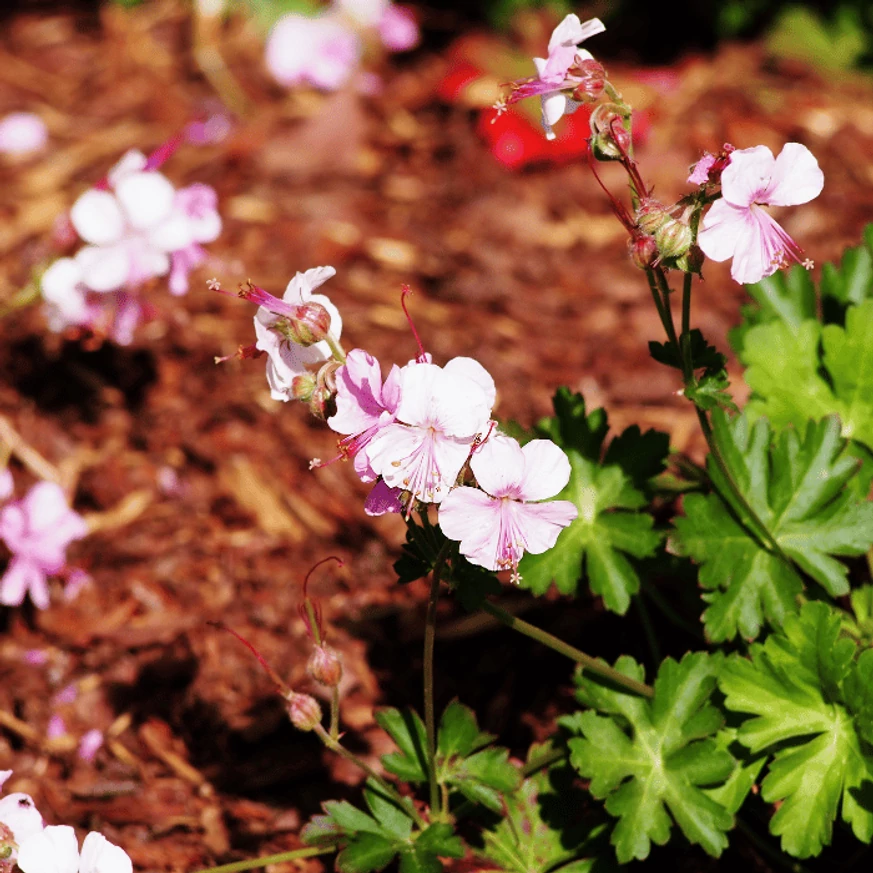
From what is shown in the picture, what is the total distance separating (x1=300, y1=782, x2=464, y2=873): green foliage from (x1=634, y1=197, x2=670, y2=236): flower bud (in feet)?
3.56

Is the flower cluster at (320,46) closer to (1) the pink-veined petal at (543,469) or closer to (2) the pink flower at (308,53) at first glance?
(2) the pink flower at (308,53)

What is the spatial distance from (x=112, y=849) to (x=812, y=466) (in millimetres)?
1405

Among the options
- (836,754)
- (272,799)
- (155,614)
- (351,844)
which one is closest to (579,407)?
(836,754)

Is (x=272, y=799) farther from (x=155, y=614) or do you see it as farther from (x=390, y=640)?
(x=155, y=614)

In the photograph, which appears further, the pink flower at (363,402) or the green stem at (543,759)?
the green stem at (543,759)

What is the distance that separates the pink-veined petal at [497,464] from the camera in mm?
1564

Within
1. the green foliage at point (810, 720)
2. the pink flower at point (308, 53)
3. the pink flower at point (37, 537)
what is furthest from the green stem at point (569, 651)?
the pink flower at point (308, 53)

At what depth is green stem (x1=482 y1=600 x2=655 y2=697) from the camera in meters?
1.80

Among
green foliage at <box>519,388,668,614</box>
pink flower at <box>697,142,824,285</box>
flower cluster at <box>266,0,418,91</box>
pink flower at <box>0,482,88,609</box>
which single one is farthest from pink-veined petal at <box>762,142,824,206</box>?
flower cluster at <box>266,0,418,91</box>

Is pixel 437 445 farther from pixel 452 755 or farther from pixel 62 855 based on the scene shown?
pixel 62 855

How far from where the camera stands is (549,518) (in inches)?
63.7

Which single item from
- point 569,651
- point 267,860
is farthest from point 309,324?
point 267,860

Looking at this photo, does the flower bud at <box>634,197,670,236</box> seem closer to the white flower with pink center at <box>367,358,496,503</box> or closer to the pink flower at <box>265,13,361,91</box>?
the white flower with pink center at <box>367,358,496,503</box>

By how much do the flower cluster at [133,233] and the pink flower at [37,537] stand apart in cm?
52
